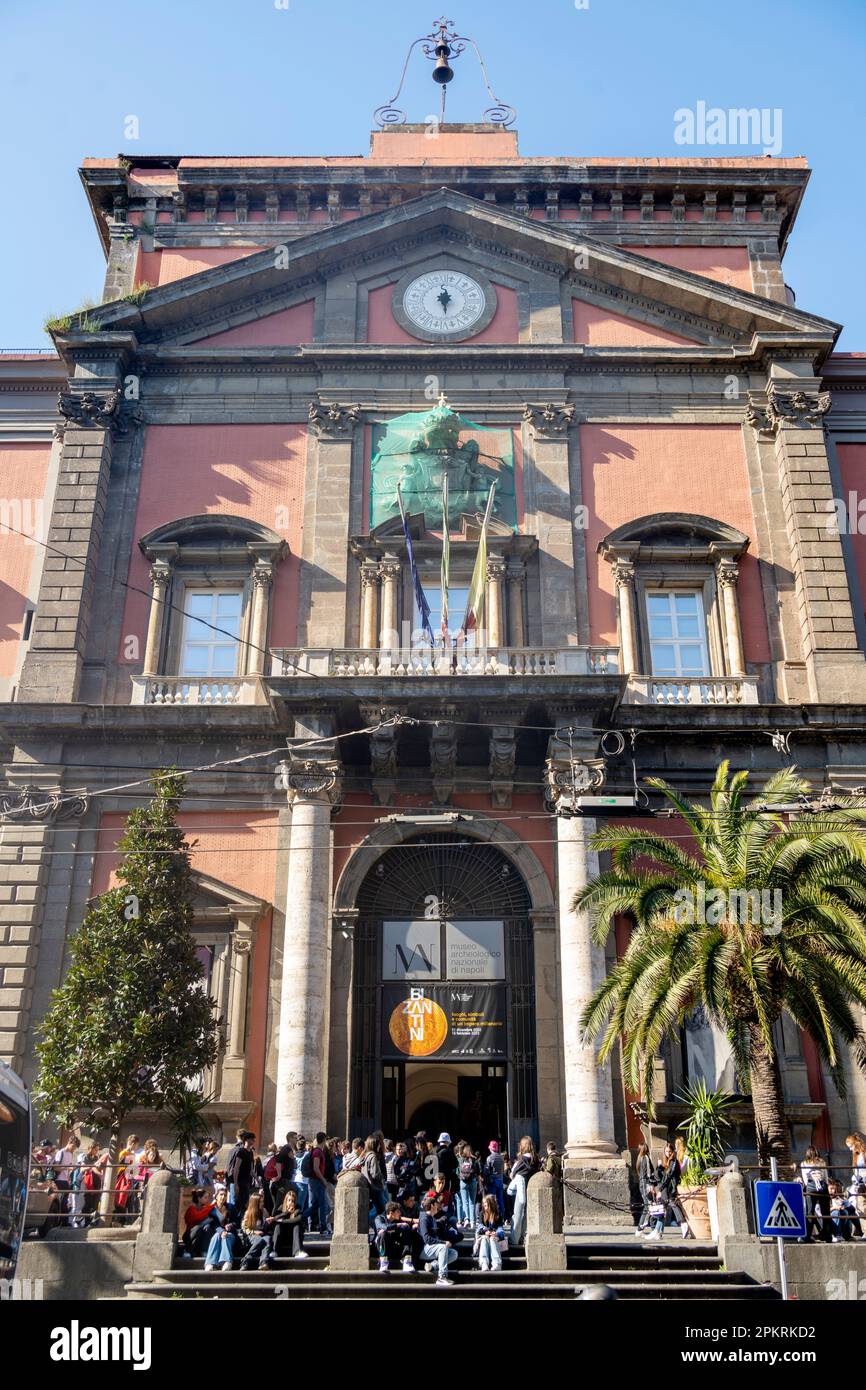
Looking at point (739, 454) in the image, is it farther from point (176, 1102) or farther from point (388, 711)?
point (176, 1102)

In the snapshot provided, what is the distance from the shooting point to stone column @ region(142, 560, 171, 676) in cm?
2417

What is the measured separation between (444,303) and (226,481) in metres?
6.18

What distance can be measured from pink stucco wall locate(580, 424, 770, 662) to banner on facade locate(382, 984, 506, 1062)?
7.61 metres

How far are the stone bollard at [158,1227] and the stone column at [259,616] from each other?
34.3ft

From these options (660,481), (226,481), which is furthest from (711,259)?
(226,481)

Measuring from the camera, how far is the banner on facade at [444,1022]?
70.3 feet

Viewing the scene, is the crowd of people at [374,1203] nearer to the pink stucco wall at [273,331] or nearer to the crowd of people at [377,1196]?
the crowd of people at [377,1196]

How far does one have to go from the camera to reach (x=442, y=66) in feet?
106

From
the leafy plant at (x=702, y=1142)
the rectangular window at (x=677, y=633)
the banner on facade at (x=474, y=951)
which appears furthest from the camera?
the rectangular window at (x=677, y=633)

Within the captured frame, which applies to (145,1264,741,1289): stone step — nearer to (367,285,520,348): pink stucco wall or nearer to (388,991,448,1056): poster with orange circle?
(388,991,448,1056): poster with orange circle

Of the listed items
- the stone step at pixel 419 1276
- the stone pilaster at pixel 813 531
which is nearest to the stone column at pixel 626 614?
the stone pilaster at pixel 813 531

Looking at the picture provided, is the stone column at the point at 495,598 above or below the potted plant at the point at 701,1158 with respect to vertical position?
above

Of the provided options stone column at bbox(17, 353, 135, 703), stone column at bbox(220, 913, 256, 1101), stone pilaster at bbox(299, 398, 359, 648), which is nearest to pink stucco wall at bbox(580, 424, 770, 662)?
stone pilaster at bbox(299, 398, 359, 648)

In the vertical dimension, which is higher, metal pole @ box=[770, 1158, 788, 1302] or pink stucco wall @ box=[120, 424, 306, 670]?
pink stucco wall @ box=[120, 424, 306, 670]
